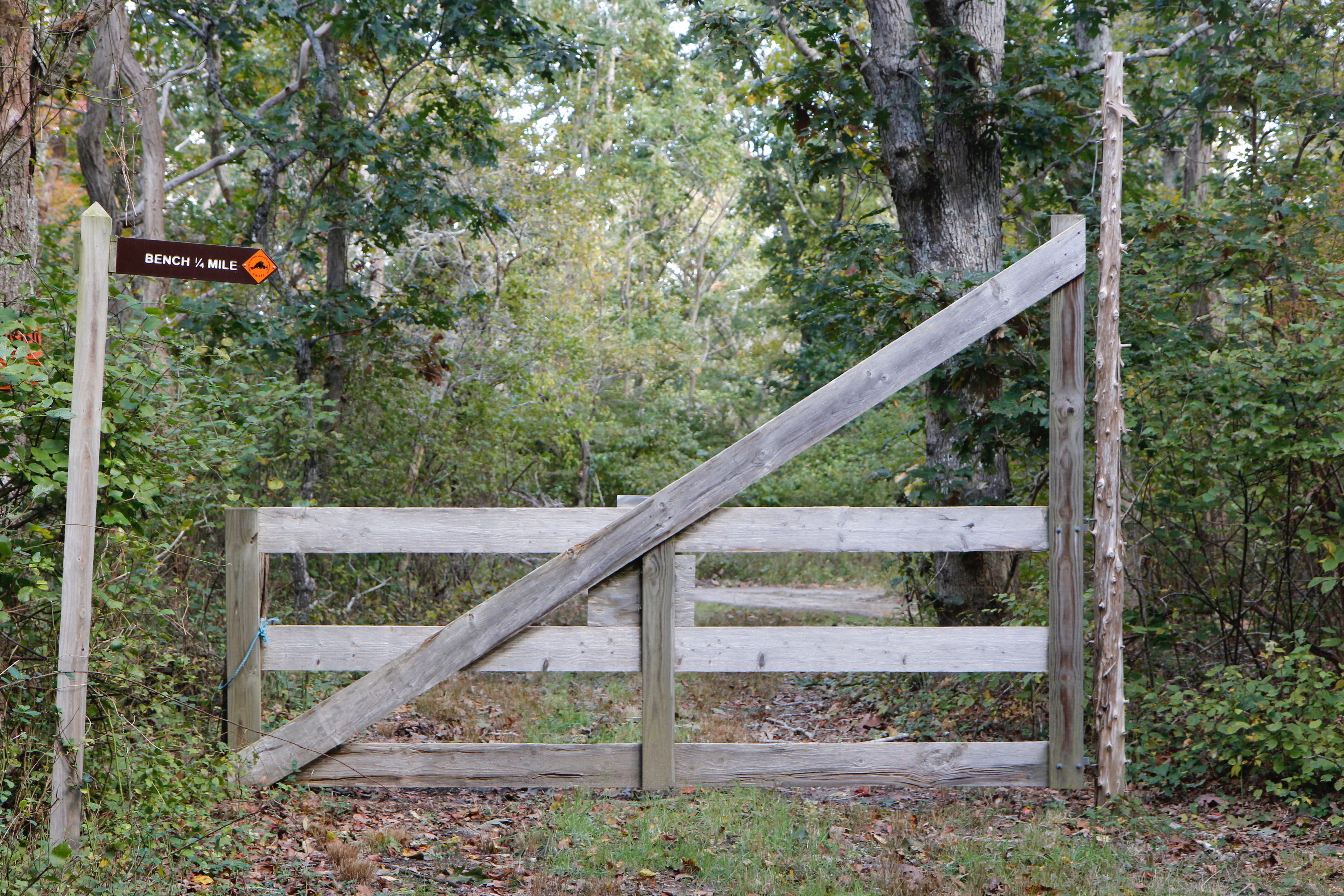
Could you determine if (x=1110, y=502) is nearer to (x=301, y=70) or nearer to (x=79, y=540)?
(x=79, y=540)

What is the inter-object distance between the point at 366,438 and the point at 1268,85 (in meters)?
8.77

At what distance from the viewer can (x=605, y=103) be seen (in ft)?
91.1

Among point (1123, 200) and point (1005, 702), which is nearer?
point (1005, 702)

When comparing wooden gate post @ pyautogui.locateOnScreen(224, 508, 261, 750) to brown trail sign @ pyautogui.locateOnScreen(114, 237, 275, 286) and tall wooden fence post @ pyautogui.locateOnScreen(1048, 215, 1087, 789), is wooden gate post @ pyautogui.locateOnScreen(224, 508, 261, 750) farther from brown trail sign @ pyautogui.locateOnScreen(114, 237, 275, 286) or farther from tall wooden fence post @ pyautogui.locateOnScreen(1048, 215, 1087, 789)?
tall wooden fence post @ pyautogui.locateOnScreen(1048, 215, 1087, 789)

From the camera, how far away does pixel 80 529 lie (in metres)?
3.81

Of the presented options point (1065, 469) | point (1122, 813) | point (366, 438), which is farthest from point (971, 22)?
point (366, 438)

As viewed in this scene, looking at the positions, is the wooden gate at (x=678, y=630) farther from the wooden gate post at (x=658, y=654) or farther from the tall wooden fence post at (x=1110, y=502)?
the tall wooden fence post at (x=1110, y=502)

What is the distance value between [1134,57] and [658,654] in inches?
292

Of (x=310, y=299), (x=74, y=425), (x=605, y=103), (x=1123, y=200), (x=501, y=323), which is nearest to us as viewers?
(x=74, y=425)

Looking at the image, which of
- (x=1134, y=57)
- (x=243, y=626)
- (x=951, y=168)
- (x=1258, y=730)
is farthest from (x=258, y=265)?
(x=1134, y=57)

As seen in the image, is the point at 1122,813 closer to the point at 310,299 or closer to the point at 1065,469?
the point at 1065,469

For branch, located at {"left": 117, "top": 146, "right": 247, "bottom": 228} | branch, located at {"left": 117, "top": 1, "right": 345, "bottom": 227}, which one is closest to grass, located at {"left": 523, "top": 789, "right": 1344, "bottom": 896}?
branch, located at {"left": 117, "top": 146, "right": 247, "bottom": 228}

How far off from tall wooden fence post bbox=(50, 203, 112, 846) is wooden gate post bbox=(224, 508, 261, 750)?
1.01 metres

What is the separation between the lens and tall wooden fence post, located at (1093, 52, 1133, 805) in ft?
16.6
